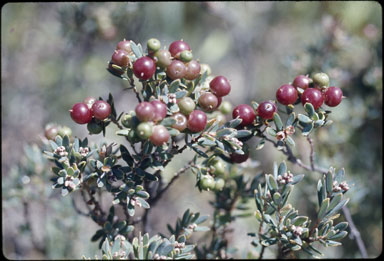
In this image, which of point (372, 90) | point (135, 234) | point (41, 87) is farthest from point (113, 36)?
point (372, 90)

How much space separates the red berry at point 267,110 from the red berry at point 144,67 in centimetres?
55

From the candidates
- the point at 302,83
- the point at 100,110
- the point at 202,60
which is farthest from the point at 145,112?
the point at 202,60

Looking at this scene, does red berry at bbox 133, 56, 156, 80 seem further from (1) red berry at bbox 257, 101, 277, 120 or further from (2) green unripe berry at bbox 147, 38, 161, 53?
(1) red berry at bbox 257, 101, 277, 120

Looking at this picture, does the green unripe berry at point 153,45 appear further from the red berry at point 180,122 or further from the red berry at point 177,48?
the red berry at point 180,122

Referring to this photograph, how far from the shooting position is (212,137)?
171cm

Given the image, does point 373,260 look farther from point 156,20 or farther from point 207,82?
point 156,20

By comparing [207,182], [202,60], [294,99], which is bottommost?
[207,182]

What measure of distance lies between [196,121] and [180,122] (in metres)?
0.07

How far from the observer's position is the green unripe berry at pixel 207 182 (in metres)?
1.89

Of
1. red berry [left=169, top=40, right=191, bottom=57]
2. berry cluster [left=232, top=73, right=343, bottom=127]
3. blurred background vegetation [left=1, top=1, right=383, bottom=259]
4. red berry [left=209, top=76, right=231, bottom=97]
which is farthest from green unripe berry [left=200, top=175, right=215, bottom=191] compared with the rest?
blurred background vegetation [left=1, top=1, right=383, bottom=259]

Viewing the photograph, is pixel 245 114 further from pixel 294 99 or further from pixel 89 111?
pixel 89 111

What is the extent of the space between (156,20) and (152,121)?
436 cm

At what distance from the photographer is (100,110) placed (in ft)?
5.58

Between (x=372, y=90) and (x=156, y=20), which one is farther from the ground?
(x=156, y=20)
